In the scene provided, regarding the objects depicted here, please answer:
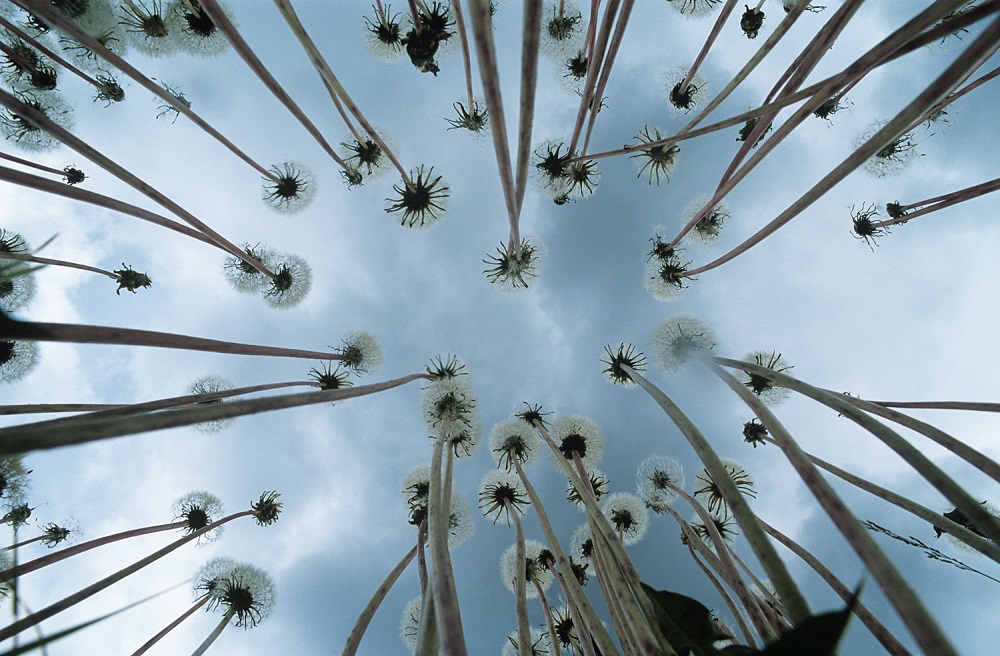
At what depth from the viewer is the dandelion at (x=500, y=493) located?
24.7ft

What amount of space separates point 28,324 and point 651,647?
315 centimetres

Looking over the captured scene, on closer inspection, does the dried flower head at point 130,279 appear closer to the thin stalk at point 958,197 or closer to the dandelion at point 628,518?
the dandelion at point 628,518

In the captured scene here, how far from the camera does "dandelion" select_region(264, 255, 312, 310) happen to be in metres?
9.69

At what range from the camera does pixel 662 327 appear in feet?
26.3

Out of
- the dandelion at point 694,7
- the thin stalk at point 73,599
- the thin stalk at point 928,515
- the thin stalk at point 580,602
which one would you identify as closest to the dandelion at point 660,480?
the thin stalk at point 928,515

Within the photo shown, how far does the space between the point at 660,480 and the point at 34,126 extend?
45.9 ft

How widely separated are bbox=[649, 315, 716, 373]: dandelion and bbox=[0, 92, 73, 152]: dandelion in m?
11.8

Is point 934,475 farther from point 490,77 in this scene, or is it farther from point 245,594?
point 245,594

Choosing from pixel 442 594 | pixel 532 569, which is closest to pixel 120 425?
pixel 442 594

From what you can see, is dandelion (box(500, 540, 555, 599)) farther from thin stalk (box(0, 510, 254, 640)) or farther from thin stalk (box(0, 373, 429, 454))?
thin stalk (box(0, 373, 429, 454))

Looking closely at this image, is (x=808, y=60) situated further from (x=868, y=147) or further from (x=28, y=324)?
(x=28, y=324)

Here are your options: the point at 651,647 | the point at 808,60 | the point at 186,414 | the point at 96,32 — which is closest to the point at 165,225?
the point at 186,414

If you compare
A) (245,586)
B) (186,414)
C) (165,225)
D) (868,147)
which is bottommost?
(186,414)

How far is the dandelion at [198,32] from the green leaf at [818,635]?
386 inches
